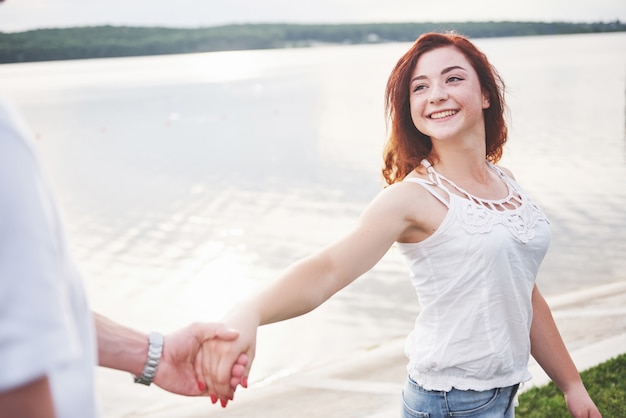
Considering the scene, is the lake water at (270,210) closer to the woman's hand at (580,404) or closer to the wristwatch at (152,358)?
the woman's hand at (580,404)

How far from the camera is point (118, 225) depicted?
500 inches

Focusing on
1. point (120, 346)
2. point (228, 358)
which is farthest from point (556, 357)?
point (120, 346)

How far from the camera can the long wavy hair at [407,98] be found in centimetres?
265

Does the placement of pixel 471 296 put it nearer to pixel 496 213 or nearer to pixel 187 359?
pixel 496 213

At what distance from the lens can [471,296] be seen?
231 centimetres

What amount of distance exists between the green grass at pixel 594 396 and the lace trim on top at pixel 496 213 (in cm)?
246

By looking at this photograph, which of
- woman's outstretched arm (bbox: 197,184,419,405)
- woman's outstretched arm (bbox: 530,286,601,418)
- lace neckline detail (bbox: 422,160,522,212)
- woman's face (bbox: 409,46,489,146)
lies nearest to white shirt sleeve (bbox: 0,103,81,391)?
woman's outstretched arm (bbox: 197,184,419,405)

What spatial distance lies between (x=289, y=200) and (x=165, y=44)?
5151 inches

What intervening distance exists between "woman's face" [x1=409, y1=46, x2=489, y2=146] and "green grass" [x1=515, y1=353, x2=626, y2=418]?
2659 mm

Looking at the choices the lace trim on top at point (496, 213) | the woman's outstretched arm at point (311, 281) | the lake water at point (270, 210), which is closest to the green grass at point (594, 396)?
the lake water at point (270, 210)

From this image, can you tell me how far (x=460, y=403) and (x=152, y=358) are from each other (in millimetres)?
1010

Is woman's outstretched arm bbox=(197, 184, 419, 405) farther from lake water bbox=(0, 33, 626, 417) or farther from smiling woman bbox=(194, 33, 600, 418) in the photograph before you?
lake water bbox=(0, 33, 626, 417)

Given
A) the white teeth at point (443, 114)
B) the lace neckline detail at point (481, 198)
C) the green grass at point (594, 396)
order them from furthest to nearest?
the green grass at point (594, 396), the white teeth at point (443, 114), the lace neckline detail at point (481, 198)

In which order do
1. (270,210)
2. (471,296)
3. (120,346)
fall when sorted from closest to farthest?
Answer: (120,346) → (471,296) → (270,210)
